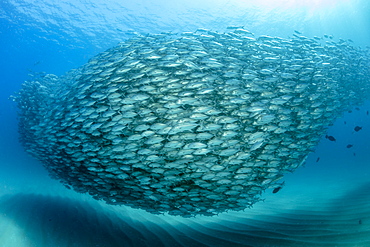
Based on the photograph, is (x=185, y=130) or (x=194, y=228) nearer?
(x=185, y=130)

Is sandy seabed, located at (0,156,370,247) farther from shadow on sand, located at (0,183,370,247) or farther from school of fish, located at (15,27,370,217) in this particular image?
school of fish, located at (15,27,370,217)

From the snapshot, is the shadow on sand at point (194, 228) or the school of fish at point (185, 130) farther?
the shadow on sand at point (194, 228)

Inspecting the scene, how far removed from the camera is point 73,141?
641 centimetres

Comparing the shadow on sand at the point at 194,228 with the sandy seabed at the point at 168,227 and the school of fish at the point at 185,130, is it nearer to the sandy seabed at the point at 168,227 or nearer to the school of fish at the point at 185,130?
the sandy seabed at the point at 168,227

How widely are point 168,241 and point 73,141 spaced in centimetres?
400

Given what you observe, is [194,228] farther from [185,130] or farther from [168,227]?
[185,130]

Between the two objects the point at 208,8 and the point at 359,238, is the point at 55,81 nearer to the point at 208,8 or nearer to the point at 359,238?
the point at 359,238

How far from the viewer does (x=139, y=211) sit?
9211 millimetres

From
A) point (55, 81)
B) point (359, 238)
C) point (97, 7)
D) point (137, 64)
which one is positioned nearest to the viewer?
point (359, 238)

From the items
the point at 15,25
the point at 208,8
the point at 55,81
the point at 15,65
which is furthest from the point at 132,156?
the point at 15,65

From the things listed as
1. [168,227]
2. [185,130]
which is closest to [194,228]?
[168,227]

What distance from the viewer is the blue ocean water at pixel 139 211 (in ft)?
20.7

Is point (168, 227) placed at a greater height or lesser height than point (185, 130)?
lesser

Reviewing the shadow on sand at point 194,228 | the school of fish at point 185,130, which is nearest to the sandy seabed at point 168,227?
the shadow on sand at point 194,228
